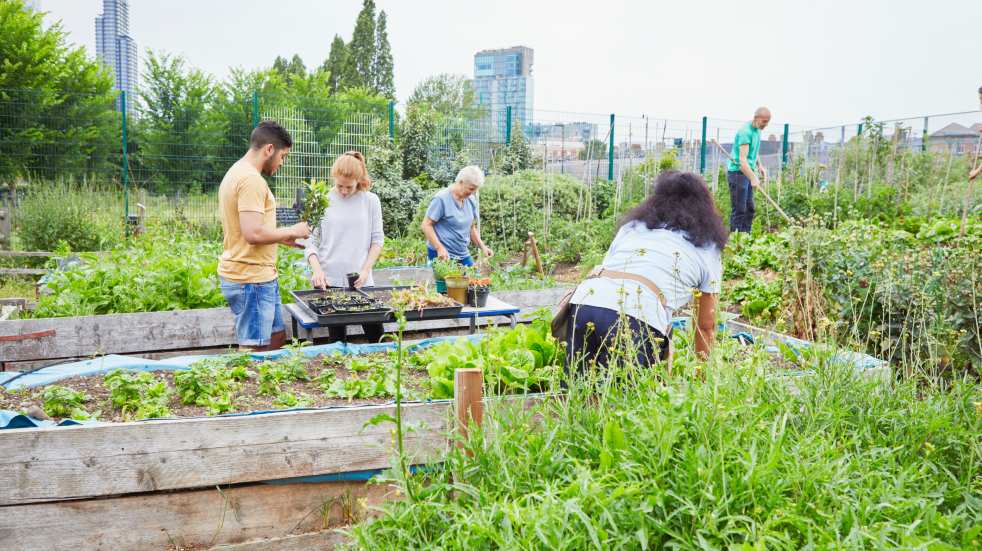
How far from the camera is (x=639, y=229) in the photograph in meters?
3.45

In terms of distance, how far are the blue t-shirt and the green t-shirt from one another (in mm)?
4334

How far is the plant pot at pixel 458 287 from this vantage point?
5.20m

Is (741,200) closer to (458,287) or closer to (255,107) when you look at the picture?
(458,287)

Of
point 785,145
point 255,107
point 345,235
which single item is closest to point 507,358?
point 345,235

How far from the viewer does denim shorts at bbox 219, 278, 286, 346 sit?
4461 mm

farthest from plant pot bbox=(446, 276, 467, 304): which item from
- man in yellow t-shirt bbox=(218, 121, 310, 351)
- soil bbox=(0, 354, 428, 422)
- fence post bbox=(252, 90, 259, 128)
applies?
fence post bbox=(252, 90, 259, 128)

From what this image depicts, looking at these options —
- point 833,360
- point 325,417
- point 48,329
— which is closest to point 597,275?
point 833,360

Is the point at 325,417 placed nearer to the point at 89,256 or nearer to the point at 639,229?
the point at 639,229

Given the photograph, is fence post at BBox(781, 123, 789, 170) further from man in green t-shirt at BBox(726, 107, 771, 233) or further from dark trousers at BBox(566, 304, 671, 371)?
dark trousers at BBox(566, 304, 671, 371)

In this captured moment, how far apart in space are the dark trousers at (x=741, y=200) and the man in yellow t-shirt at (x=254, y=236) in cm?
669

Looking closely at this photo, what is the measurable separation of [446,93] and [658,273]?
187ft

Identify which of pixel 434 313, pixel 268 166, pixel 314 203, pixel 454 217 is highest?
pixel 268 166

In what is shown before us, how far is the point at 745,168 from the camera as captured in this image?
30.2ft

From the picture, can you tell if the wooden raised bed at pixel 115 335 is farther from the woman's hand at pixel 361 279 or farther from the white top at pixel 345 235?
the white top at pixel 345 235
